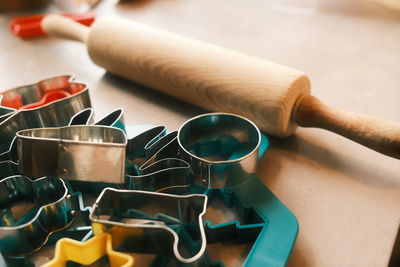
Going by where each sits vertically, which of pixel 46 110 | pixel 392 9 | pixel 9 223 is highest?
pixel 392 9

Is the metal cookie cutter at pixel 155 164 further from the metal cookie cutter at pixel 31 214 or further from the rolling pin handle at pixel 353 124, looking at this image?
the rolling pin handle at pixel 353 124

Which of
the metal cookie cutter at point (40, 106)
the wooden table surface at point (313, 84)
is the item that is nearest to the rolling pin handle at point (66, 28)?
the wooden table surface at point (313, 84)

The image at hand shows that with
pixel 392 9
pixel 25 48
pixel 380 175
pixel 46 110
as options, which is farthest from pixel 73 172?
pixel 392 9

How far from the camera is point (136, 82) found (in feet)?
3.00

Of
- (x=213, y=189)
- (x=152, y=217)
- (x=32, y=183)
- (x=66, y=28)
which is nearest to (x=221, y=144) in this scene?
(x=213, y=189)

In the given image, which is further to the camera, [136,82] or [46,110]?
[136,82]

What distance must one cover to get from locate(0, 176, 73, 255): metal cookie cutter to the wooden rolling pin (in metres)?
0.33

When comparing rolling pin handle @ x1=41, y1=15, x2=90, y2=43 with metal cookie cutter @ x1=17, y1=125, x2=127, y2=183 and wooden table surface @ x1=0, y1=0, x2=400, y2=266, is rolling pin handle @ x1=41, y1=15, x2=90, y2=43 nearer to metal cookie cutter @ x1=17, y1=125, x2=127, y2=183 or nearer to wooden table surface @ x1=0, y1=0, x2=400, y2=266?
wooden table surface @ x1=0, y1=0, x2=400, y2=266

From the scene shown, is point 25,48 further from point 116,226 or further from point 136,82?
point 116,226

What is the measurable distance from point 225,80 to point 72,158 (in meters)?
0.33

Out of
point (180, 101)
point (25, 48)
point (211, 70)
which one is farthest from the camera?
point (25, 48)

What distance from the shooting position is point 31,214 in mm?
591

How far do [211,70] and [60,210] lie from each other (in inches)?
15.0

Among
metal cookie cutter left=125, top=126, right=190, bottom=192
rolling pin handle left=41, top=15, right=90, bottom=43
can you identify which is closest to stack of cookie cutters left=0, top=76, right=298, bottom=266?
metal cookie cutter left=125, top=126, right=190, bottom=192
